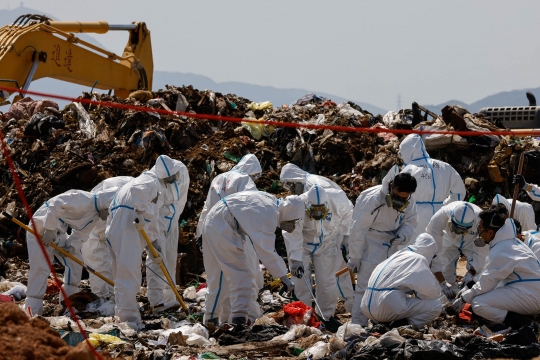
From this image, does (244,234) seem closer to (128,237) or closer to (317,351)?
(128,237)

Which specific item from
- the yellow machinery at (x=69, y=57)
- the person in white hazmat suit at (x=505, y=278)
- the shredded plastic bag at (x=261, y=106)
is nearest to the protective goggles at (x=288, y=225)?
the person in white hazmat suit at (x=505, y=278)

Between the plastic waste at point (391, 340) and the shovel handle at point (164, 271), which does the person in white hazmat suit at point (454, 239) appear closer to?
the plastic waste at point (391, 340)

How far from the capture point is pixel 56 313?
32.8 feet

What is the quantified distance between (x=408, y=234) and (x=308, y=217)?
1257 mm

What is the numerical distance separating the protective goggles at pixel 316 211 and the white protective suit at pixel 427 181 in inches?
68.8

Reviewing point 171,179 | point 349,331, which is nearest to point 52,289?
point 171,179

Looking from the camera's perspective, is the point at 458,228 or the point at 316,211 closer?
the point at 458,228

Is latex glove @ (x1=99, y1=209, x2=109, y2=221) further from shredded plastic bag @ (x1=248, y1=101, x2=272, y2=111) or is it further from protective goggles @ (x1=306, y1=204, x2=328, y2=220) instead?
shredded plastic bag @ (x1=248, y1=101, x2=272, y2=111)

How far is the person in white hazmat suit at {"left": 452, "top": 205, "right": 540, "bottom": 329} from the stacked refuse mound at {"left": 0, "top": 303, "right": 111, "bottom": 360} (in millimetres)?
3976

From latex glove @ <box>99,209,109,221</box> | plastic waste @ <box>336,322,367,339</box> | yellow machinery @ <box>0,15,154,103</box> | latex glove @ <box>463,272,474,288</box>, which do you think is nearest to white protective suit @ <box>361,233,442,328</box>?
plastic waste @ <box>336,322,367,339</box>

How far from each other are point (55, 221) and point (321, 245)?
3.19m

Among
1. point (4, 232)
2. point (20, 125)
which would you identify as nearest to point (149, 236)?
point (4, 232)

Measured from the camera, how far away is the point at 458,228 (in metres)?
9.77

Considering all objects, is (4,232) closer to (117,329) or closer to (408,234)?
(117,329)
